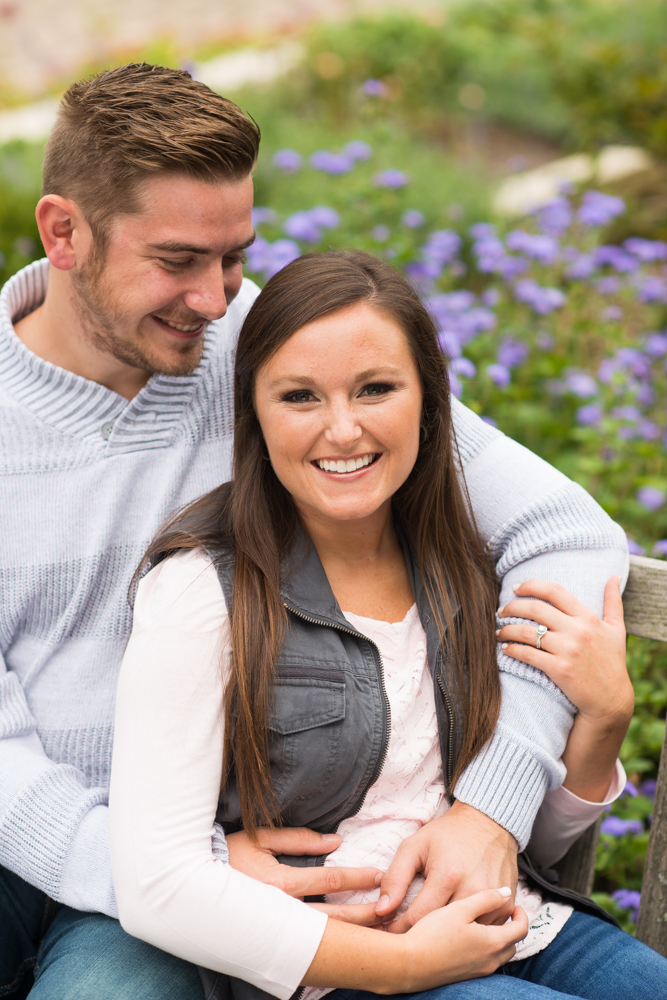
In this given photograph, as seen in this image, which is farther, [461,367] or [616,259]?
[616,259]

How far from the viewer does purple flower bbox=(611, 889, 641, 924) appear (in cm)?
199

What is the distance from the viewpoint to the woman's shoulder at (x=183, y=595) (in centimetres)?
151

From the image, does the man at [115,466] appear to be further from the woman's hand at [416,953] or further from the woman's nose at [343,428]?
the woman's nose at [343,428]

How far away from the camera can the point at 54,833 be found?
1.60 meters

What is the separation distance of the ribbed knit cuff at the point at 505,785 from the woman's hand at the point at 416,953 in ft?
0.56

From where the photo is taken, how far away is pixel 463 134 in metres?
8.60

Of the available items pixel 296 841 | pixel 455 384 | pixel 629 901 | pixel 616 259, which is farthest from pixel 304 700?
pixel 616 259

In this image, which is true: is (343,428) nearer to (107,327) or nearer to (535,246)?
(107,327)

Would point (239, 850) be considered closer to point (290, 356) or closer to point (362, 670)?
point (362, 670)

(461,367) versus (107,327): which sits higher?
(107,327)

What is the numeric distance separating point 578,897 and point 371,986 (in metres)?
0.46

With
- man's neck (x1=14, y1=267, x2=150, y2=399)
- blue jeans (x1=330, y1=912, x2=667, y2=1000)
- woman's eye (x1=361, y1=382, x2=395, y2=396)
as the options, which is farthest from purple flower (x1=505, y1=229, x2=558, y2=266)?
blue jeans (x1=330, y1=912, x2=667, y2=1000)

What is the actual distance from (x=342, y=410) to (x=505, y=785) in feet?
2.28

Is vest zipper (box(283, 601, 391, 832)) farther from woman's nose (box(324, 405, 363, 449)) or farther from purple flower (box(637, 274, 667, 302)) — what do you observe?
purple flower (box(637, 274, 667, 302))
